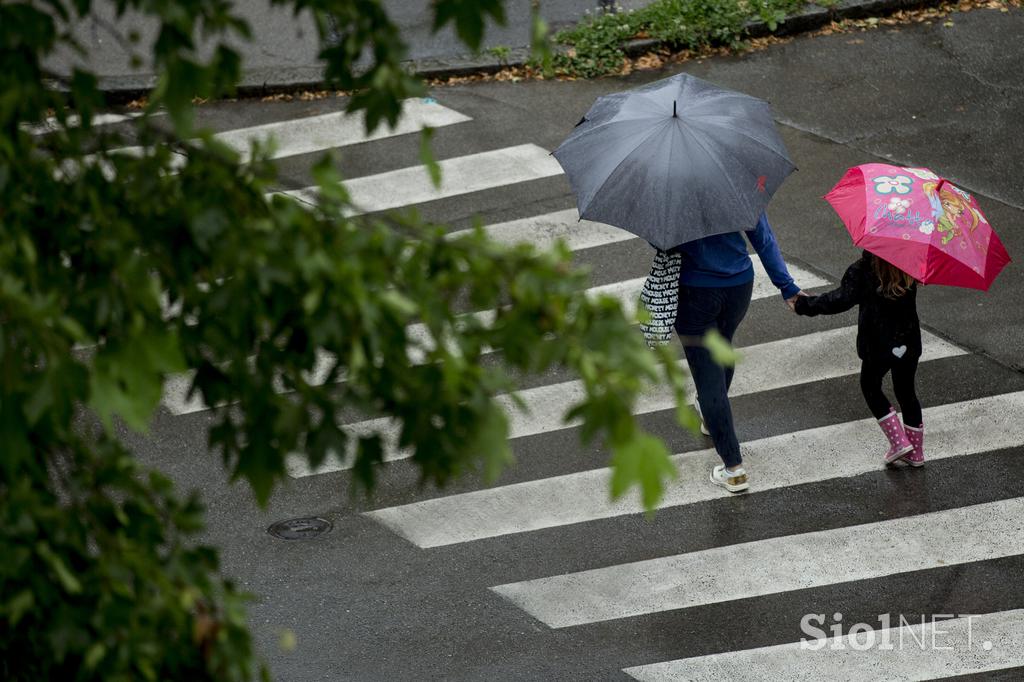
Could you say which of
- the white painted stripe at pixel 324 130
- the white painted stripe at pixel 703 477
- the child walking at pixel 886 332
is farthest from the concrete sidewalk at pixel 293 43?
the child walking at pixel 886 332

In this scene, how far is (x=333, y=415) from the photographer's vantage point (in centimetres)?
310

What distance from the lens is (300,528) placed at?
7.90 m

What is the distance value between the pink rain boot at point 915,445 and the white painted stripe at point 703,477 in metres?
0.16

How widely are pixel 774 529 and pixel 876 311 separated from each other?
4.48 feet

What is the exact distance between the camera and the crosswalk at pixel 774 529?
668 centimetres

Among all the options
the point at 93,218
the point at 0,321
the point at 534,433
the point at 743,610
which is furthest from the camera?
the point at 534,433

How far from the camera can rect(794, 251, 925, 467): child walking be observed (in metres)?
7.45

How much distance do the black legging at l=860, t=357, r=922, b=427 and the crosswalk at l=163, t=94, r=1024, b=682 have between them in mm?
385

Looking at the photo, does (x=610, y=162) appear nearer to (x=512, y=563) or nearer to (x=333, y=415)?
(x=512, y=563)

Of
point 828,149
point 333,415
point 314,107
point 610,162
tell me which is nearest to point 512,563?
point 610,162

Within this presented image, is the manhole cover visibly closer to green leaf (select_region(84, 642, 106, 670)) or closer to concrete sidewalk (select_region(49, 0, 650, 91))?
green leaf (select_region(84, 642, 106, 670))

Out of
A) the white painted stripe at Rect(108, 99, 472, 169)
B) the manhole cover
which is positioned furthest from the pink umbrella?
the white painted stripe at Rect(108, 99, 472, 169)

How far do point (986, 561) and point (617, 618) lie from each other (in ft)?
6.69

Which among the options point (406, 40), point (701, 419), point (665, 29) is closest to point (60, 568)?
point (701, 419)
